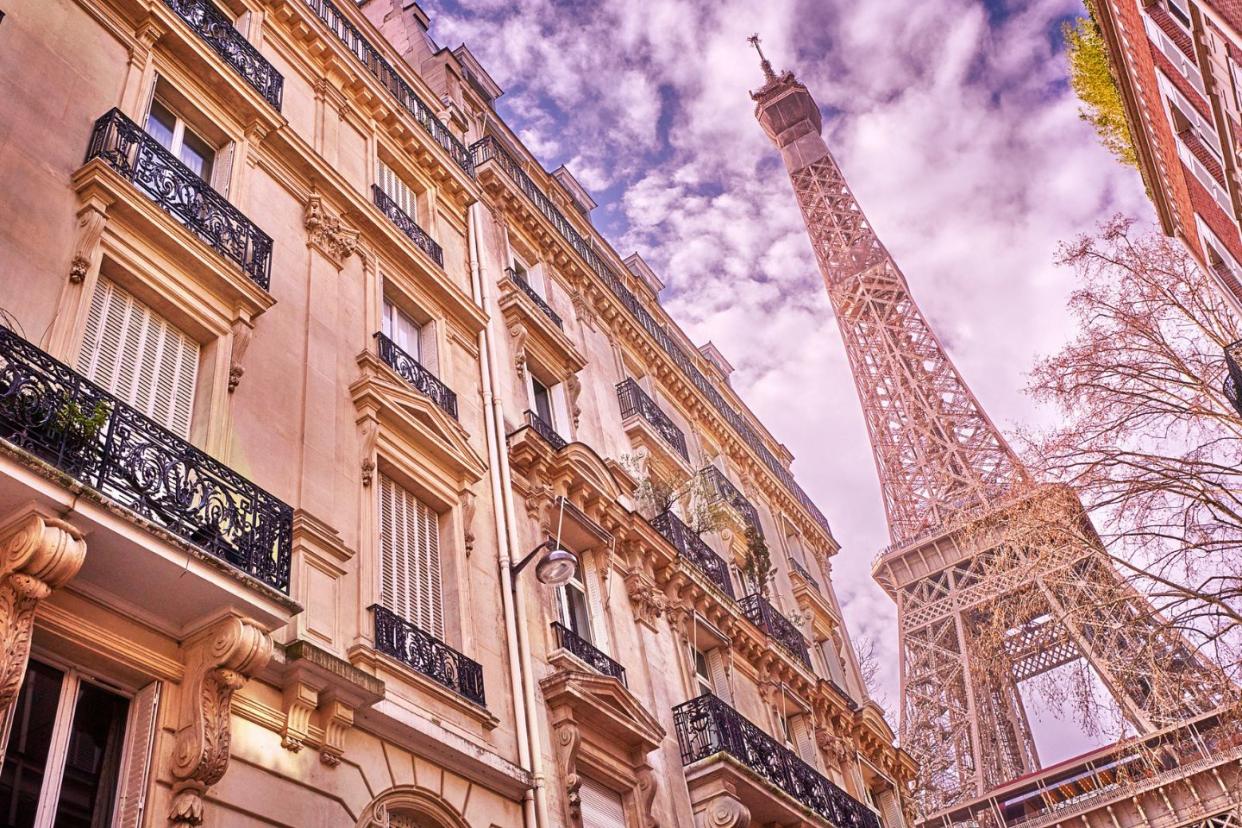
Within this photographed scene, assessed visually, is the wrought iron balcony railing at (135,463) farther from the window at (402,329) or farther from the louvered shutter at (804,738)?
the louvered shutter at (804,738)

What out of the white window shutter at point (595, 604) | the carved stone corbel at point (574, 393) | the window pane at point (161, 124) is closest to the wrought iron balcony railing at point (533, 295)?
the carved stone corbel at point (574, 393)

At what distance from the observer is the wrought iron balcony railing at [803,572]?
26.0m

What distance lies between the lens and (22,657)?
6785mm

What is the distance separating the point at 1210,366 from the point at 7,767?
13394mm

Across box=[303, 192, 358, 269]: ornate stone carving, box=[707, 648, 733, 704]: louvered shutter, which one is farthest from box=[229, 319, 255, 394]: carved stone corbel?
box=[707, 648, 733, 704]: louvered shutter

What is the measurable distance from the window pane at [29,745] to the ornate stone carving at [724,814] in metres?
9.57

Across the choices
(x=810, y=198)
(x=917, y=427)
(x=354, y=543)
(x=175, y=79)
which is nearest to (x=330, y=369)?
(x=354, y=543)

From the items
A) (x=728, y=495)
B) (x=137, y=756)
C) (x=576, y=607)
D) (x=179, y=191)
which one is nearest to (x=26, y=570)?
(x=137, y=756)

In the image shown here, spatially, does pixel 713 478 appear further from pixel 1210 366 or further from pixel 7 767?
pixel 7 767

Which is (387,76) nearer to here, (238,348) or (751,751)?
(238,348)

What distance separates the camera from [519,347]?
17938 millimetres

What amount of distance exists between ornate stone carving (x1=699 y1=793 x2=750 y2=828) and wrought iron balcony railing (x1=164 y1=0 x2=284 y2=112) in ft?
36.3

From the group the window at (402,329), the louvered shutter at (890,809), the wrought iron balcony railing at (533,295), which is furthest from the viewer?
the louvered shutter at (890,809)

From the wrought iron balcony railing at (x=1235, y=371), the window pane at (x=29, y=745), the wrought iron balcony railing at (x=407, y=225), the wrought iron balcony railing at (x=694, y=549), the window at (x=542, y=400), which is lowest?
the window pane at (x=29, y=745)
